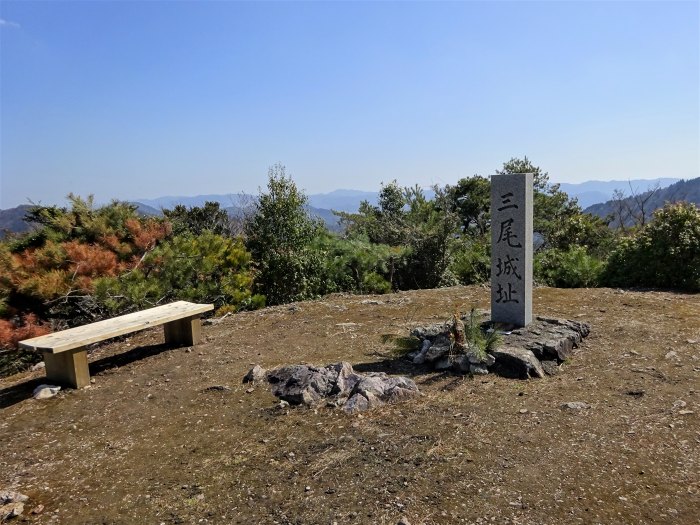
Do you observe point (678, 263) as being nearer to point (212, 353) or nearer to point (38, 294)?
point (212, 353)

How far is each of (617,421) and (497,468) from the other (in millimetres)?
1147

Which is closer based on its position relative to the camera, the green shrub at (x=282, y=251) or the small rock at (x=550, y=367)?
the small rock at (x=550, y=367)

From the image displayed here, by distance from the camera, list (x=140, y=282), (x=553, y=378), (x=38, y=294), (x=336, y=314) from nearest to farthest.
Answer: (x=553, y=378) → (x=38, y=294) → (x=140, y=282) → (x=336, y=314)

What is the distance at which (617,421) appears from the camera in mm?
3521

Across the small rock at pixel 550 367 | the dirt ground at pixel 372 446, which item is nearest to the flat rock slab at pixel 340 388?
the dirt ground at pixel 372 446

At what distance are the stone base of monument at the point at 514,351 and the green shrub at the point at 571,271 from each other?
397 cm

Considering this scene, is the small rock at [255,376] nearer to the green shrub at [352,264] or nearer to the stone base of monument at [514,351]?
the stone base of monument at [514,351]

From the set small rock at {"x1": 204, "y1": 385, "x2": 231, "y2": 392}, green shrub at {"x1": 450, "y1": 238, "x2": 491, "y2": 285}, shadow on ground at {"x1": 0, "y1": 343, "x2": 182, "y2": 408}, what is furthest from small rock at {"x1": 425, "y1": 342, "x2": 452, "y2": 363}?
green shrub at {"x1": 450, "y1": 238, "x2": 491, "y2": 285}

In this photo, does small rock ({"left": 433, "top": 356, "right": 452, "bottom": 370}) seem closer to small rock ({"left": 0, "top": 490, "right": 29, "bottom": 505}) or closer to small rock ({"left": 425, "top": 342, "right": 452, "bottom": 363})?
small rock ({"left": 425, "top": 342, "right": 452, "bottom": 363})

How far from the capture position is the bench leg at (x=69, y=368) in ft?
15.5

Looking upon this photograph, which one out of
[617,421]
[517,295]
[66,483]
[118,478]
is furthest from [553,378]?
[66,483]

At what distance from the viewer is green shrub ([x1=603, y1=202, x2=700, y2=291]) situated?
8094mm

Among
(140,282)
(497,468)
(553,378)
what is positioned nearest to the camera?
(497,468)

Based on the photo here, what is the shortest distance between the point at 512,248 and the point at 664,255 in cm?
450
